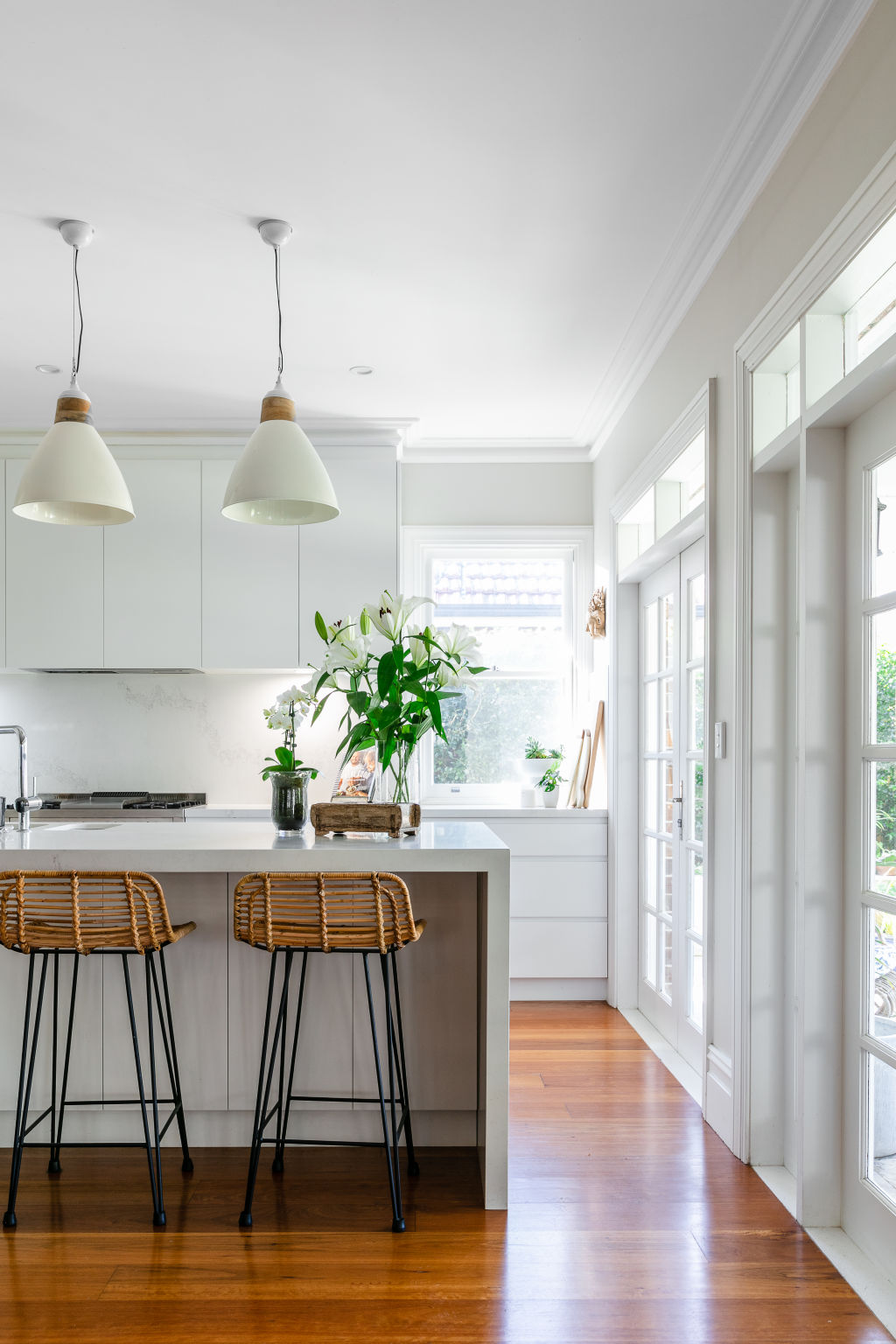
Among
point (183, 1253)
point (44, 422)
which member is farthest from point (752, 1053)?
point (44, 422)

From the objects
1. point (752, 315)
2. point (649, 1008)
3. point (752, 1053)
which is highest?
point (752, 315)

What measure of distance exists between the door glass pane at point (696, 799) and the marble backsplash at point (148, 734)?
2077 millimetres

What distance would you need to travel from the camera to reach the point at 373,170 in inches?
107

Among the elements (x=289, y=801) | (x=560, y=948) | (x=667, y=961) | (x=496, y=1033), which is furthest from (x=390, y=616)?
(x=560, y=948)

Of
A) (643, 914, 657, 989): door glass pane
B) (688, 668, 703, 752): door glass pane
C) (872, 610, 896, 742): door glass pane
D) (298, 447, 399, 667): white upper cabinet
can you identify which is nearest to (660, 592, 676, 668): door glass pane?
(688, 668, 703, 752): door glass pane

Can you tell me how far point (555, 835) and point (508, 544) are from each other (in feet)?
5.15

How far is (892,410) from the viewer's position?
218 centimetres

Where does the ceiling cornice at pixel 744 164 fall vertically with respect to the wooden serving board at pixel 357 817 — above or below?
above

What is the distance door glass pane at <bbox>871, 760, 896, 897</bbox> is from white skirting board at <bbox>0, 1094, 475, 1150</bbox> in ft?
4.48

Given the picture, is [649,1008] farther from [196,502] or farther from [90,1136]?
[196,502]

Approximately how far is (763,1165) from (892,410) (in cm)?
203

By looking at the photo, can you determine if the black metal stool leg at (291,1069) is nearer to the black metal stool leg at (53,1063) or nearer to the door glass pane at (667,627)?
the black metal stool leg at (53,1063)

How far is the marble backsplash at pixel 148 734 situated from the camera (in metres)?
5.18

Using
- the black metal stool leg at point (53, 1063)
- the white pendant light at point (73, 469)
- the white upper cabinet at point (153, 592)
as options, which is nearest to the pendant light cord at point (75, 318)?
the white pendant light at point (73, 469)
